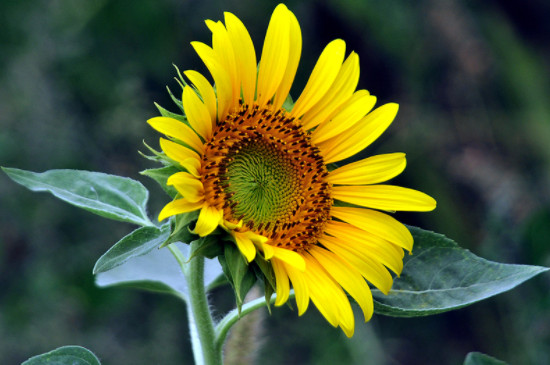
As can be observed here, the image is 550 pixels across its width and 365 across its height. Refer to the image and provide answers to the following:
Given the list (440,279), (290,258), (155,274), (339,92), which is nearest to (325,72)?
(339,92)

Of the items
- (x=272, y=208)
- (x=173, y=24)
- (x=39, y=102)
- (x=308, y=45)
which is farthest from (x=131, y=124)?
(x=272, y=208)

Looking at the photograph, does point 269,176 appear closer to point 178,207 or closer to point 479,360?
A: point 178,207

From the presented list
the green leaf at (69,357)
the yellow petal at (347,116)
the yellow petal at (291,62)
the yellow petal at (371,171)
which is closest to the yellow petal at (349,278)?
the yellow petal at (371,171)

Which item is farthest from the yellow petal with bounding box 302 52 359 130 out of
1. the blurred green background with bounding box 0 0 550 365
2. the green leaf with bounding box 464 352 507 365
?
the blurred green background with bounding box 0 0 550 365

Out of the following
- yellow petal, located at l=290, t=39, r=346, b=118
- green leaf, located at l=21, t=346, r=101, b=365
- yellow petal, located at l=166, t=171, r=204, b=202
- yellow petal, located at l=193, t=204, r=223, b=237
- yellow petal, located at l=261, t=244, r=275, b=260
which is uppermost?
yellow petal, located at l=290, t=39, r=346, b=118

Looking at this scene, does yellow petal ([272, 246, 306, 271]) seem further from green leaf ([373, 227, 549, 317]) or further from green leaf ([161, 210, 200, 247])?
green leaf ([373, 227, 549, 317])

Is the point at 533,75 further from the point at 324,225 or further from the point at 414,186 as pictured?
the point at 324,225
